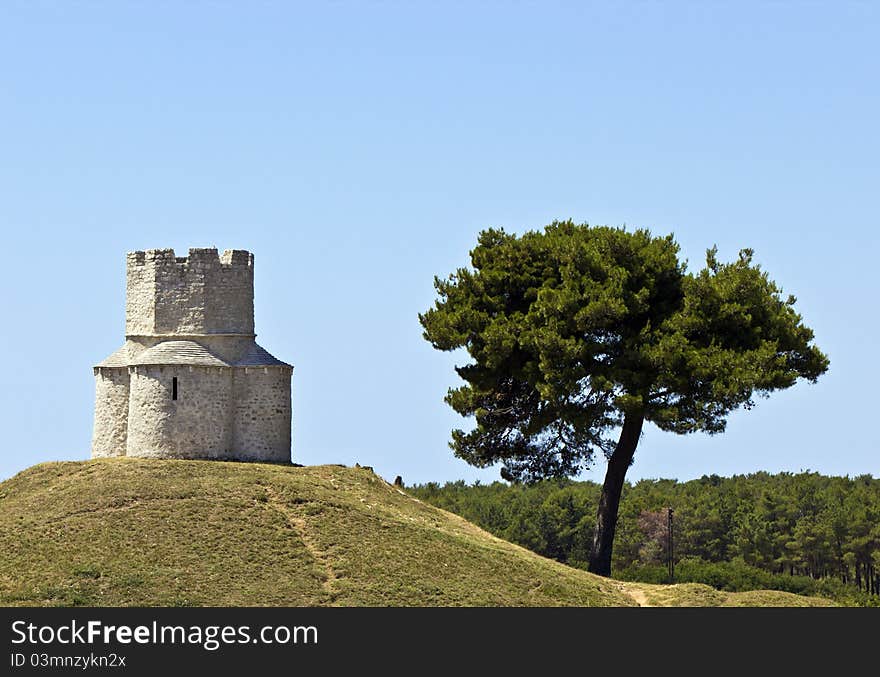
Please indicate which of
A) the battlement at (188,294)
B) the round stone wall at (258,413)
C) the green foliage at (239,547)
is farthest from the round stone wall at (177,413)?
the battlement at (188,294)

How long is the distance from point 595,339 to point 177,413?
13309mm

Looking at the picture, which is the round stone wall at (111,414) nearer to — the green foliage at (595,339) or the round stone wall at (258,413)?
the round stone wall at (258,413)

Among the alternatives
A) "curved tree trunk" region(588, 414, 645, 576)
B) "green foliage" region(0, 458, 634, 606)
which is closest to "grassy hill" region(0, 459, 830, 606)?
"green foliage" region(0, 458, 634, 606)

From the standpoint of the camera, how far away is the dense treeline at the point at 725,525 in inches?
3221

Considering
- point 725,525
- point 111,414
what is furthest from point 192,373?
point 725,525

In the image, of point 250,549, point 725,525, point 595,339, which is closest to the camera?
point 250,549

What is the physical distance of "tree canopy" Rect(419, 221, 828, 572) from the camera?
50.6 metres

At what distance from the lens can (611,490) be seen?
5350 centimetres

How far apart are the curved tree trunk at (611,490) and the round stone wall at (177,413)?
489 inches

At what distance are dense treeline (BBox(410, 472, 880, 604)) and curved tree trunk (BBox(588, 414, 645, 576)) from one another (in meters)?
21.8

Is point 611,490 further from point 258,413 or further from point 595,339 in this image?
point 258,413

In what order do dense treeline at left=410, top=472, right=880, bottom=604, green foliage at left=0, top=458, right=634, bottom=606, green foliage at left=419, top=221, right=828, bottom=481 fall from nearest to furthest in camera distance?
1. green foliage at left=0, top=458, right=634, bottom=606
2. green foliage at left=419, top=221, right=828, bottom=481
3. dense treeline at left=410, top=472, right=880, bottom=604

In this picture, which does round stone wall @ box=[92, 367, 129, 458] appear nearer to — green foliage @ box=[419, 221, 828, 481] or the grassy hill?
the grassy hill
